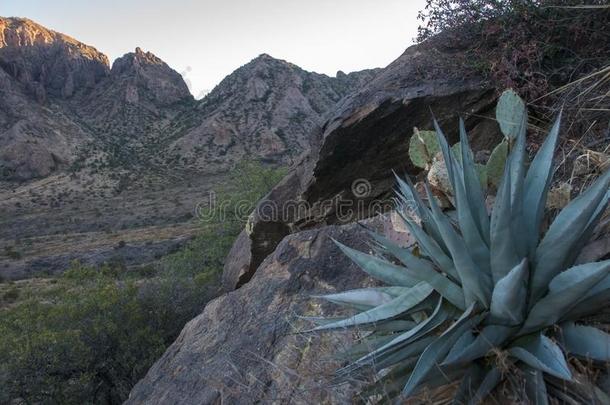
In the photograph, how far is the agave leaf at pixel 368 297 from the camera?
2363 mm

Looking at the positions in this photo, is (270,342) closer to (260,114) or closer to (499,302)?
(499,302)

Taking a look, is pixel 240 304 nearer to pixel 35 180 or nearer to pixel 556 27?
pixel 556 27

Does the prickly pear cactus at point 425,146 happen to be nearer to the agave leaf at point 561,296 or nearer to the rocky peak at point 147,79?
the agave leaf at point 561,296

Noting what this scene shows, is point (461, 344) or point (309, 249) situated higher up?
point (461, 344)

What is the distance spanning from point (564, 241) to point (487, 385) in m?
0.65

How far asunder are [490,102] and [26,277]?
1103 inches

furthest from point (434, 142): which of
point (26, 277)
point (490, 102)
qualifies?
point (26, 277)

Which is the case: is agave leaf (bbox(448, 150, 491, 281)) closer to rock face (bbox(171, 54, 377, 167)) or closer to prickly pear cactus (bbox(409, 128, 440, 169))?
prickly pear cactus (bbox(409, 128, 440, 169))

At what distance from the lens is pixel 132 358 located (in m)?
8.20

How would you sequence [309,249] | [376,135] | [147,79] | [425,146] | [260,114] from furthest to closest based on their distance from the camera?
[147,79] < [260,114] < [376,135] < [309,249] < [425,146]

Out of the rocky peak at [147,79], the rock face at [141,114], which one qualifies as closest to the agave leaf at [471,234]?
the rock face at [141,114]

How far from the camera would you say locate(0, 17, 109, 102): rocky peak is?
68.4 m

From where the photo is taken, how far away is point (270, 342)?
11.9ft

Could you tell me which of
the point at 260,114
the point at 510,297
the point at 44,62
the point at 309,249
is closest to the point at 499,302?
the point at 510,297
